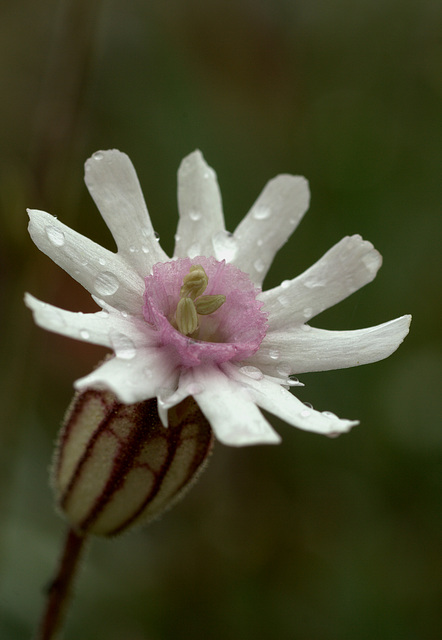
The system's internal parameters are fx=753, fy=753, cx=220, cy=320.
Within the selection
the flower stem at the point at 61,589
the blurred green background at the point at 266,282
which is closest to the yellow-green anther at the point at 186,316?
the flower stem at the point at 61,589

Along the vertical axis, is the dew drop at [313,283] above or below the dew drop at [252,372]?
above

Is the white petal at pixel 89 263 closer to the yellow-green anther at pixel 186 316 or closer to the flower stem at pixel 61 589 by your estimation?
the yellow-green anther at pixel 186 316

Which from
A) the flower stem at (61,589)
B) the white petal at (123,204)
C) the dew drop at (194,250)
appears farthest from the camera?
the flower stem at (61,589)

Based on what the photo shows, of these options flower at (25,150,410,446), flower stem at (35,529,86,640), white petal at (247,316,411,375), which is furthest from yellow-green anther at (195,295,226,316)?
flower stem at (35,529,86,640)

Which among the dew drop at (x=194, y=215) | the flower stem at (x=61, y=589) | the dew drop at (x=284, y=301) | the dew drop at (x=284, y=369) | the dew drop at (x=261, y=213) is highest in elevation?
the dew drop at (x=261, y=213)

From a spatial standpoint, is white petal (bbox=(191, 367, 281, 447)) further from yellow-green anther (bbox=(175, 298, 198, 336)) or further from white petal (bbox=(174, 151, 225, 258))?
white petal (bbox=(174, 151, 225, 258))

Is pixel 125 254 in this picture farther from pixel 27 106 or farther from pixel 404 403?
pixel 27 106

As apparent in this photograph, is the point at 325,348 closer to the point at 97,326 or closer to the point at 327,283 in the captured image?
the point at 327,283
